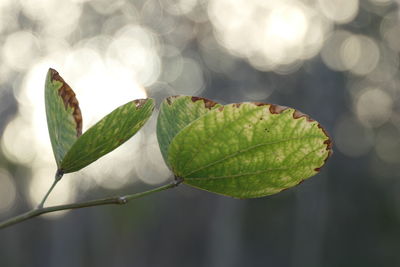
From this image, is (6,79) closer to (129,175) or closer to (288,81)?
(288,81)

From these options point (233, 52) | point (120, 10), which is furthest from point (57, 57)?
point (233, 52)

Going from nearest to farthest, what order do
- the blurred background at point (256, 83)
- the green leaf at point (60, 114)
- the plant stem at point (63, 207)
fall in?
the plant stem at point (63, 207), the green leaf at point (60, 114), the blurred background at point (256, 83)

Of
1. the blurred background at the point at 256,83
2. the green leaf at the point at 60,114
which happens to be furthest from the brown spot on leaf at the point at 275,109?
the blurred background at the point at 256,83

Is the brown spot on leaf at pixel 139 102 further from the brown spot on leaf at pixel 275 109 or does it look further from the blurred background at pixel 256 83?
the blurred background at pixel 256 83

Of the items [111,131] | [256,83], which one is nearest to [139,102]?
[111,131]

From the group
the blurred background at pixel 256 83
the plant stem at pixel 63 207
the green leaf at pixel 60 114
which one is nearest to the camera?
the plant stem at pixel 63 207

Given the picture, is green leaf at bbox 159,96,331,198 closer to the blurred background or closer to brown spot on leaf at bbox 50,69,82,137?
brown spot on leaf at bbox 50,69,82,137

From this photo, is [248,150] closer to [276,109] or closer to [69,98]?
[276,109]
